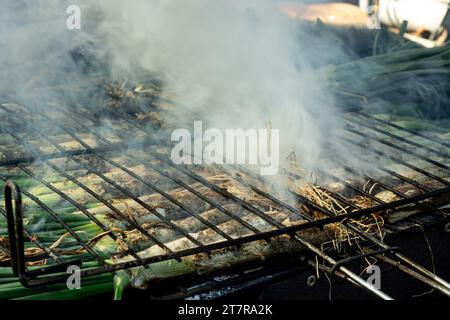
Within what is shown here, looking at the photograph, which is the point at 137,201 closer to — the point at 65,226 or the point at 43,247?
the point at 65,226

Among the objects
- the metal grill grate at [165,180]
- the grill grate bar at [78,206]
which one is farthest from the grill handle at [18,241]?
the grill grate bar at [78,206]

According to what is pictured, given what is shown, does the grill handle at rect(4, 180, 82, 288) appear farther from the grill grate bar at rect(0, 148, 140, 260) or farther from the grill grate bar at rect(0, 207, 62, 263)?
the grill grate bar at rect(0, 148, 140, 260)

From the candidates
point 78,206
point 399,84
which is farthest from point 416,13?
point 78,206

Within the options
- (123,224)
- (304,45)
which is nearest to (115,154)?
(123,224)

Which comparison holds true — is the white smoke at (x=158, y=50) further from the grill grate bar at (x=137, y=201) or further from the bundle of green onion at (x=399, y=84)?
the grill grate bar at (x=137, y=201)

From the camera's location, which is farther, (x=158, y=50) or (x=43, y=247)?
(x=158, y=50)

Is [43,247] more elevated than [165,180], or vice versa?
[165,180]
